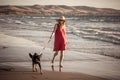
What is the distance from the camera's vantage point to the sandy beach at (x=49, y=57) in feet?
17.1

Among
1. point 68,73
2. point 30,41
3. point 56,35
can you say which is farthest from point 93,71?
point 30,41

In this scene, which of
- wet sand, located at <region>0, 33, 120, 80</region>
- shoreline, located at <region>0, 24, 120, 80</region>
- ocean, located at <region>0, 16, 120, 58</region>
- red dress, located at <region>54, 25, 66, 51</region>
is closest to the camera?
wet sand, located at <region>0, 33, 120, 80</region>

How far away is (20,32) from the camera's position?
22.5 ft

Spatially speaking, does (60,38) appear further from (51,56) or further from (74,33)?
(74,33)

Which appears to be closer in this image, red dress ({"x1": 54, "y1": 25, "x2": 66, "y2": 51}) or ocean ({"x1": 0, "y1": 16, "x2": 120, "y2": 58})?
red dress ({"x1": 54, "y1": 25, "x2": 66, "y2": 51})

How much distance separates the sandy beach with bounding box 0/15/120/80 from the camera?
17.1 ft

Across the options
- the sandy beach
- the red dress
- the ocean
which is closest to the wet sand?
the sandy beach

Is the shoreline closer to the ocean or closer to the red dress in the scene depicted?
the ocean

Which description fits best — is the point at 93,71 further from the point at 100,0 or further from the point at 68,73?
the point at 100,0

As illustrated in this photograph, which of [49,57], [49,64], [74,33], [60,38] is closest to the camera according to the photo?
[60,38]

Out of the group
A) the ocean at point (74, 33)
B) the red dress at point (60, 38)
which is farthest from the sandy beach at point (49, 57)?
the red dress at point (60, 38)

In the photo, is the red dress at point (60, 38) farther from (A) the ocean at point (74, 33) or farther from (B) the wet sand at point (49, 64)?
(A) the ocean at point (74, 33)

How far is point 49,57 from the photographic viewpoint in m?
6.22

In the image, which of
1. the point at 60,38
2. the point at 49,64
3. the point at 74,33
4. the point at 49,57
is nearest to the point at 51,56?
the point at 49,57
